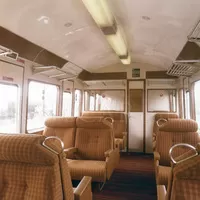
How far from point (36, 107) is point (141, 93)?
3.10 meters

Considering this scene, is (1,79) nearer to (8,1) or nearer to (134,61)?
(8,1)

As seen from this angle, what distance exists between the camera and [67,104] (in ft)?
16.4

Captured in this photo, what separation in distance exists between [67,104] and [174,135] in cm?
280

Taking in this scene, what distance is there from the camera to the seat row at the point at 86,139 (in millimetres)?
3004

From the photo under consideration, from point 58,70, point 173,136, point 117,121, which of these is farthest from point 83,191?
point 117,121

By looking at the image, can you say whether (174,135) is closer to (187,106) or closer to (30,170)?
(187,106)

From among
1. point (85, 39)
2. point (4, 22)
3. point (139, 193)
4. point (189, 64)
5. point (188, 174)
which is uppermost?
point (85, 39)

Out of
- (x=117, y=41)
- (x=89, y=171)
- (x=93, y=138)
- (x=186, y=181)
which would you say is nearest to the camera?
(x=186, y=181)

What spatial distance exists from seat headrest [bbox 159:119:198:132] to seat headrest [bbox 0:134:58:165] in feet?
7.33

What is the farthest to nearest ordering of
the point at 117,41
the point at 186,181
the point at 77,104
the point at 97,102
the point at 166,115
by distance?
1. the point at 97,102
2. the point at 77,104
3. the point at 166,115
4. the point at 117,41
5. the point at 186,181

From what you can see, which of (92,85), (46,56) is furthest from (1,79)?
(92,85)

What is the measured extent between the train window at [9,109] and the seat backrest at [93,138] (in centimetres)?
98

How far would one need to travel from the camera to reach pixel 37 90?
374 cm

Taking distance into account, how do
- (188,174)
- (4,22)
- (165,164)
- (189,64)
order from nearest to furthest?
1. (188,174)
2. (4,22)
3. (165,164)
4. (189,64)
